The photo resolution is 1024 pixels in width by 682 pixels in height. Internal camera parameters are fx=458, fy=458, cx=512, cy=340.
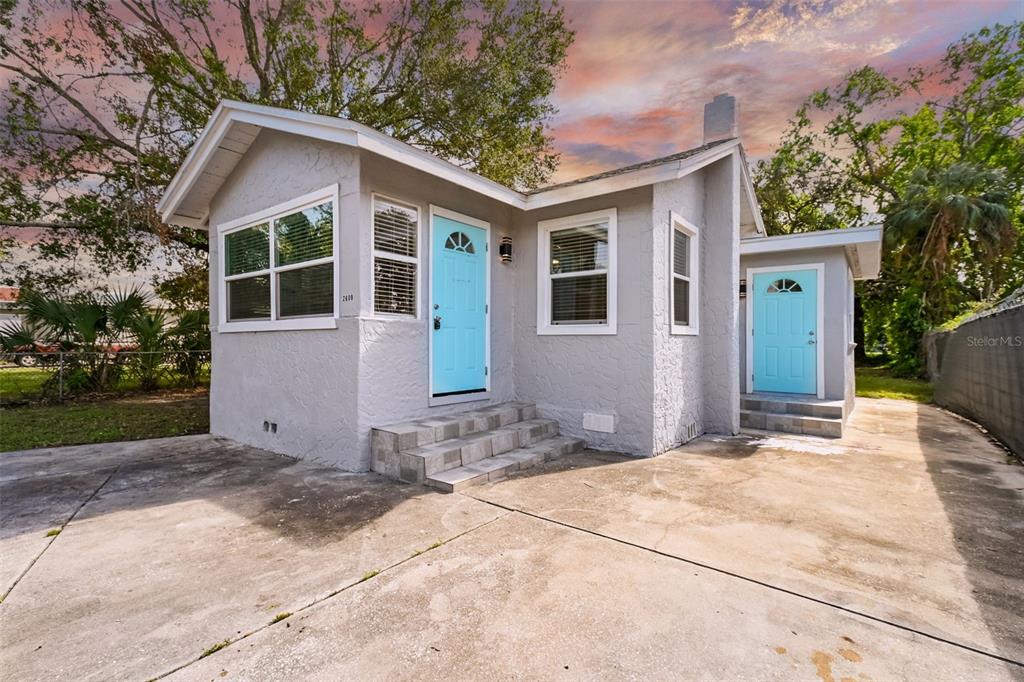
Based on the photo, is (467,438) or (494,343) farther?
(494,343)

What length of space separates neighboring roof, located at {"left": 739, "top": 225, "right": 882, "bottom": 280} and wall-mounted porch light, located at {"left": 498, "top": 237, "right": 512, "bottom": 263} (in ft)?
13.8

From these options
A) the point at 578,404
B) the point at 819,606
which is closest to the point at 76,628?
the point at 819,606

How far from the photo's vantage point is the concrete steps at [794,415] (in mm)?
6078

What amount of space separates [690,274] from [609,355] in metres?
1.74

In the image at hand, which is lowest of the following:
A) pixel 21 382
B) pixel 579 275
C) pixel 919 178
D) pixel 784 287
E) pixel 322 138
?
pixel 21 382

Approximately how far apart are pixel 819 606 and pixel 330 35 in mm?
13357

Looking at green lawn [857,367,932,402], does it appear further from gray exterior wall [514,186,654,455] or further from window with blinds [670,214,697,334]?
gray exterior wall [514,186,654,455]

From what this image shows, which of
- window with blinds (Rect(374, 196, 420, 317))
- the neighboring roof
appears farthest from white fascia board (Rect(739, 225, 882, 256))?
window with blinds (Rect(374, 196, 420, 317))

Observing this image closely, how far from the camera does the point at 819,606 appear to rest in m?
2.11

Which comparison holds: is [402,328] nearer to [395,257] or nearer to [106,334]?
[395,257]

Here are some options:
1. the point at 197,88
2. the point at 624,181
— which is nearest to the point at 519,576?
the point at 624,181

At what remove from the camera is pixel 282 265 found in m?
5.20

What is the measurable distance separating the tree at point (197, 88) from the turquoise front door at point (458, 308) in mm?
Result: 6220

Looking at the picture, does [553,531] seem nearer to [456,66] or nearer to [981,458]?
[981,458]
